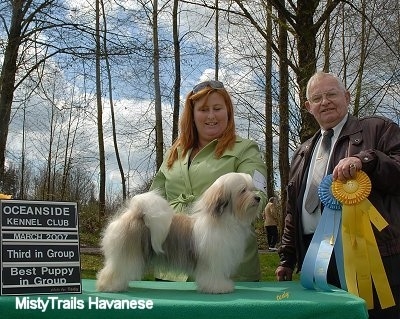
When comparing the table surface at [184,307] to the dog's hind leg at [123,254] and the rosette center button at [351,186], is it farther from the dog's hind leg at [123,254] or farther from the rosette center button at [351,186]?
the rosette center button at [351,186]

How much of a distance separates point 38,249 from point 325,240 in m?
1.31

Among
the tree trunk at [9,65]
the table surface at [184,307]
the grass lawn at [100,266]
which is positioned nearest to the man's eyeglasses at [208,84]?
the table surface at [184,307]

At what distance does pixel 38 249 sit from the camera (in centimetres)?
203

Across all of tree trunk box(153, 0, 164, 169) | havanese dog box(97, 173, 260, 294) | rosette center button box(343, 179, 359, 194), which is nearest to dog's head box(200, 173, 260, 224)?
havanese dog box(97, 173, 260, 294)

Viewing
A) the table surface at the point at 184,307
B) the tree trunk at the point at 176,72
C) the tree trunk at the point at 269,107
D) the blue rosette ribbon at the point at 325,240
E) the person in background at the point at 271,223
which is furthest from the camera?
the person in background at the point at 271,223

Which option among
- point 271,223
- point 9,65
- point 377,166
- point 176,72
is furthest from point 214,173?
point 271,223

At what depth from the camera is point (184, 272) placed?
Result: 238cm

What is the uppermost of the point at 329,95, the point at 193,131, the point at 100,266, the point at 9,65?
the point at 9,65

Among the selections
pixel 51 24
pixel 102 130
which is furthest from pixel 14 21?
pixel 102 130

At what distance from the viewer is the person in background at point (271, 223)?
14.3 m

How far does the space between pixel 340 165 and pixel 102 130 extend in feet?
51.3

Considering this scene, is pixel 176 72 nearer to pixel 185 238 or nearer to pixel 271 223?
pixel 271 223

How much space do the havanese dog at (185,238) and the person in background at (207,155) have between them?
0.24 metres

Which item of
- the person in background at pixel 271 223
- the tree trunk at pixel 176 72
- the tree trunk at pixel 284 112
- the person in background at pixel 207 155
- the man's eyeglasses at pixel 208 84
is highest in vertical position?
the tree trunk at pixel 176 72
